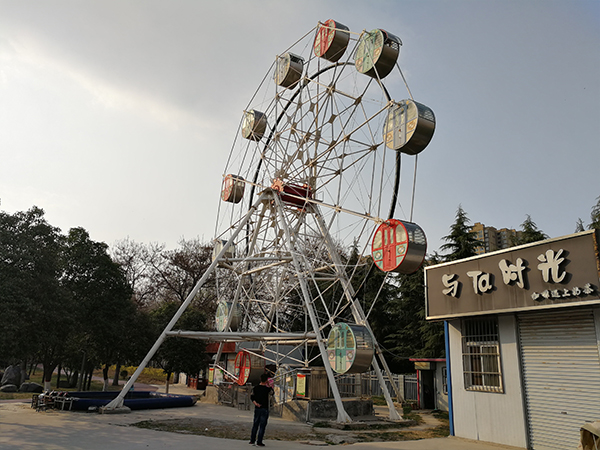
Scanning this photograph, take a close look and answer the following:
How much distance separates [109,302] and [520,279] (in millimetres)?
18794

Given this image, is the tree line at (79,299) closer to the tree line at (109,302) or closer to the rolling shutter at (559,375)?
the tree line at (109,302)

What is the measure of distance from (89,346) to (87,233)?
7086 mm

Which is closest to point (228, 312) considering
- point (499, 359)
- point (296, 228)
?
point (296, 228)

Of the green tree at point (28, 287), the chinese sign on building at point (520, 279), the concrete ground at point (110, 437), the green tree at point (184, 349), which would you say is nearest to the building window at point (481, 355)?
the chinese sign on building at point (520, 279)

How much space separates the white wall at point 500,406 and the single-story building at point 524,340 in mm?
23

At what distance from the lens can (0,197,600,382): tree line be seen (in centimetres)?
1485

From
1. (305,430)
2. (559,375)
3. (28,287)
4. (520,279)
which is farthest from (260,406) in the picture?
(28,287)

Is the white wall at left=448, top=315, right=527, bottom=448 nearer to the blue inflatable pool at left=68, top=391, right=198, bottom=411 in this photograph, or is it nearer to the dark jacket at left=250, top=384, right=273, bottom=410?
the dark jacket at left=250, top=384, right=273, bottom=410

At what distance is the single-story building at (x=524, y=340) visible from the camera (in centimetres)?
914

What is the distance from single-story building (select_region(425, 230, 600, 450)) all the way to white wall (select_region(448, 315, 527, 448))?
23 millimetres

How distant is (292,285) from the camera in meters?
19.9

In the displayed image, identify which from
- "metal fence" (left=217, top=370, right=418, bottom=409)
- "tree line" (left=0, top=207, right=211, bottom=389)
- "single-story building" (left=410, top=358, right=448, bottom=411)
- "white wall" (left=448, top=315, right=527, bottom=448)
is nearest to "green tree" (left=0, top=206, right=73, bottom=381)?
"tree line" (left=0, top=207, right=211, bottom=389)

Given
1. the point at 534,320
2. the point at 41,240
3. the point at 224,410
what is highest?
the point at 41,240

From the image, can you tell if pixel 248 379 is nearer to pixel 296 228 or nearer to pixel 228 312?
pixel 228 312
